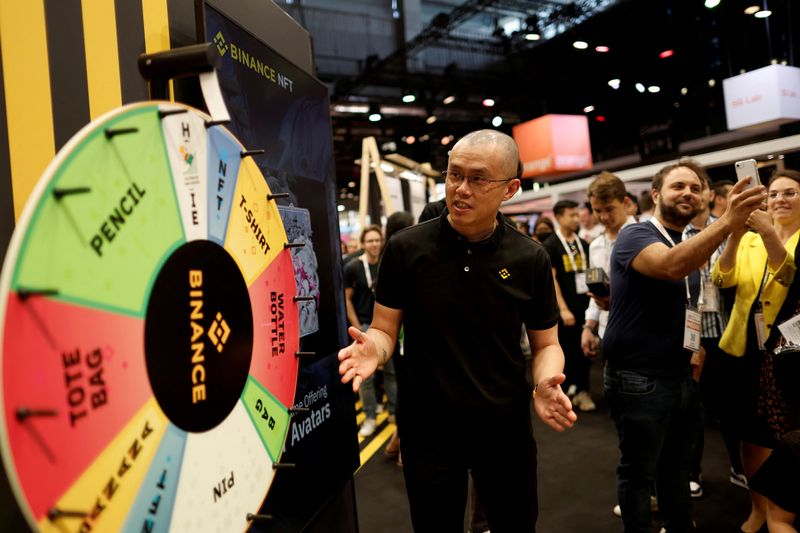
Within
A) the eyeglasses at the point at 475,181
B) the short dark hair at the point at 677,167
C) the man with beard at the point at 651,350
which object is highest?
the short dark hair at the point at 677,167

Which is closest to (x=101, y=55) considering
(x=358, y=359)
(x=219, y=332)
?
(x=219, y=332)

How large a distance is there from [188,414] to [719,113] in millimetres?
12728

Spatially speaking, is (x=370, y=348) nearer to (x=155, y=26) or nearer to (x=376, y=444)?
(x=155, y=26)

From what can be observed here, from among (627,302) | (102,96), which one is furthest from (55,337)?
(627,302)

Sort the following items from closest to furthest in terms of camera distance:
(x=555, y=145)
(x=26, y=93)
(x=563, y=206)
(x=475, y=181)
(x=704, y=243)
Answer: (x=26, y=93) → (x=475, y=181) → (x=704, y=243) → (x=563, y=206) → (x=555, y=145)

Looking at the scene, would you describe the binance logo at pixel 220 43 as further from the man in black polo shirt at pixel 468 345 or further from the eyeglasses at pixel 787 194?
the eyeglasses at pixel 787 194

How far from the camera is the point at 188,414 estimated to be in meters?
0.90

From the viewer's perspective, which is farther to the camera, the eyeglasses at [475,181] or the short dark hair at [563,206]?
the short dark hair at [563,206]

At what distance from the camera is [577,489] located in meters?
3.36

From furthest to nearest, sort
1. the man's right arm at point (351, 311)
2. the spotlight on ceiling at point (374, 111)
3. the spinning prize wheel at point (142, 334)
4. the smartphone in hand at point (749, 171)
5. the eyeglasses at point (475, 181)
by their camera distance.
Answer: the spotlight on ceiling at point (374, 111), the man's right arm at point (351, 311), the smartphone in hand at point (749, 171), the eyeglasses at point (475, 181), the spinning prize wheel at point (142, 334)

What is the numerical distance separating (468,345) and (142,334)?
1.03 m

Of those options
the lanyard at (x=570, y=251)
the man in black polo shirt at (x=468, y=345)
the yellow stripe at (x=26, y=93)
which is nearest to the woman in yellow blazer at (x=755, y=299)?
the man in black polo shirt at (x=468, y=345)

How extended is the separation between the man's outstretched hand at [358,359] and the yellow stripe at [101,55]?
0.69 meters

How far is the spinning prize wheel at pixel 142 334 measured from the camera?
0.61 m
